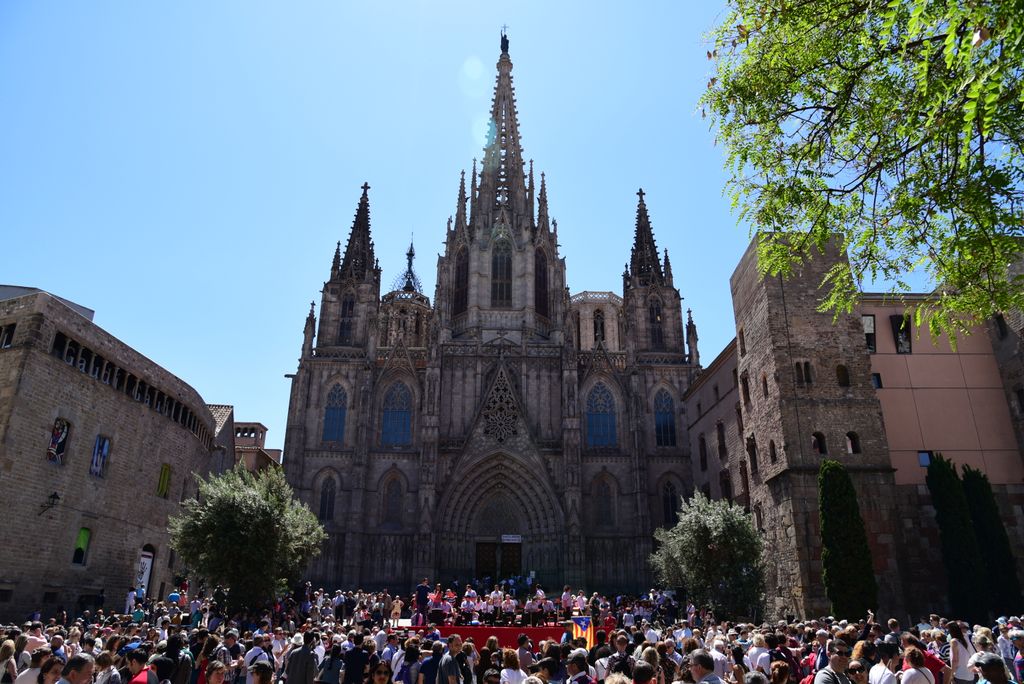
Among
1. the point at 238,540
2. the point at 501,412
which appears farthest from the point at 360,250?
the point at 238,540

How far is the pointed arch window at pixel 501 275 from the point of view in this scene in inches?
1813

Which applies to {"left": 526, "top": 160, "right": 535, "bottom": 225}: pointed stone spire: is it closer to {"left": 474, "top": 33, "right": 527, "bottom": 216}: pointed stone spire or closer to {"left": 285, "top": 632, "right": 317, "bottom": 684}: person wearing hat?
{"left": 474, "top": 33, "right": 527, "bottom": 216}: pointed stone spire

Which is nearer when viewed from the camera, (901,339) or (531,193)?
(901,339)

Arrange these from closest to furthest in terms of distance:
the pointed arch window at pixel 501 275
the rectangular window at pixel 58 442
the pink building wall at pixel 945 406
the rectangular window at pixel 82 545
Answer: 1. the rectangular window at pixel 58 442
2. the rectangular window at pixel 82 545
3. the pink building wall at pixel 945 406
4. the pointed arch window at pixel 501 275

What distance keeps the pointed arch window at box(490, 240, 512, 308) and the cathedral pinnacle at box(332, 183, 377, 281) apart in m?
8.50

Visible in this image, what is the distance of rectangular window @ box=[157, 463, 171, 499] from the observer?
93.3 feet

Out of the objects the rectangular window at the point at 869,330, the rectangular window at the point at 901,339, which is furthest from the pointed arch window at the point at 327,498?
the rectangular window at the point at 901,339

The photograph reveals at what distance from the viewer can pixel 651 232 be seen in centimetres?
4991

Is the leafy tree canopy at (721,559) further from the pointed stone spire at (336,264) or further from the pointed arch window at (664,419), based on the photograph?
the pointed stone spire at (336,264)

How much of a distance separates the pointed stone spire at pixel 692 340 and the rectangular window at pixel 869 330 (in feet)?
57.4

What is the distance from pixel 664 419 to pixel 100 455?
29.9m

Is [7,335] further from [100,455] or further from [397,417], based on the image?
[397,417]

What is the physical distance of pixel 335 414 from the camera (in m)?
40.7

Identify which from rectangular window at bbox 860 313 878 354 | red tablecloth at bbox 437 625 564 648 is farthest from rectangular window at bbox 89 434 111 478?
rectangular window at bbox 860 313 878 354
